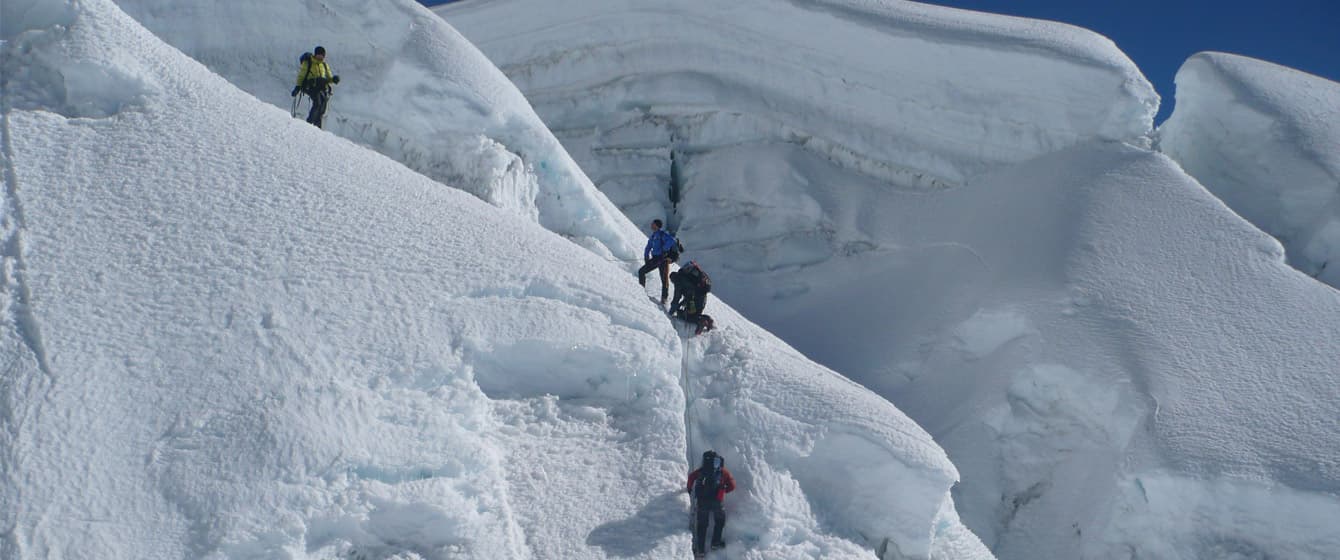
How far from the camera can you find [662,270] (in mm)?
12086

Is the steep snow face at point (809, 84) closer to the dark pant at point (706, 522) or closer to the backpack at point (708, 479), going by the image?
the backpack at point (708, 479)


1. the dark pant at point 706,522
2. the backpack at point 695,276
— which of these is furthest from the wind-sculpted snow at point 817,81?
the dark pant at point 706,522

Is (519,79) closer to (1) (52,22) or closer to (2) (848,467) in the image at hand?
(1) (52,22)

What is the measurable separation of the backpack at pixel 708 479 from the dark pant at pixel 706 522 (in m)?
0.05

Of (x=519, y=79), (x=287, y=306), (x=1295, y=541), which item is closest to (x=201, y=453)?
(x=287, y=306)

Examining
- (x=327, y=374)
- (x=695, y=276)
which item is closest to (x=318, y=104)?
(x=695, y=276)

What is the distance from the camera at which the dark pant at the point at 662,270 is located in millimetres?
11922

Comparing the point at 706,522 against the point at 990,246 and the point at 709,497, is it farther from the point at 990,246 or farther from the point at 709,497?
the point at 990,246

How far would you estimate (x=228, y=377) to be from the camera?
28.3 ft

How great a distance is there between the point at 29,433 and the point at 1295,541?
12.2 metres

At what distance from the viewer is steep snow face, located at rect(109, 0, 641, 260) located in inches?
538

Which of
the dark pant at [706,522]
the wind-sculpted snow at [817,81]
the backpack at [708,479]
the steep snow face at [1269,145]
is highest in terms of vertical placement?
the wind-sculpted snow at [817,81]

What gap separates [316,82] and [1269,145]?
14.1 m

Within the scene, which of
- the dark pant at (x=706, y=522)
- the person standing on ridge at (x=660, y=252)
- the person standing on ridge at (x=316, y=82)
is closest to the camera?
the dark pant at (x=706, y=522)
